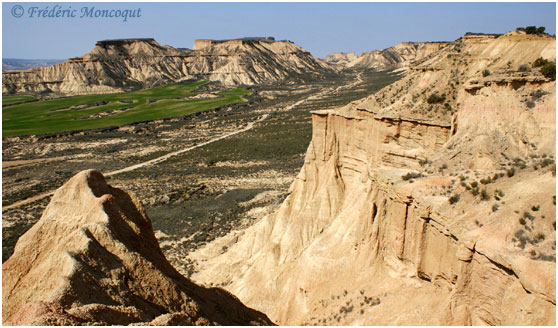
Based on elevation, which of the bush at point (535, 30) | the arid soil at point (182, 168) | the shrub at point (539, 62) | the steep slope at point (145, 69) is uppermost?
the steep slope at point (145, 69)

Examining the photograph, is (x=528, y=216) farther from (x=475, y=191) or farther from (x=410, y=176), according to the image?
(x=410, y=176)

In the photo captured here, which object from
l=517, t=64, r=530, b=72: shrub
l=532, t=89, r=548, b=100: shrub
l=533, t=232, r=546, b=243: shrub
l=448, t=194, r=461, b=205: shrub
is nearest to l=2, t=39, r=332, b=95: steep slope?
l=517, t=64, r=530, b=72: shrub

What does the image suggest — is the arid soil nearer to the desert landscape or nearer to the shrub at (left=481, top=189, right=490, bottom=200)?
the desert landscape

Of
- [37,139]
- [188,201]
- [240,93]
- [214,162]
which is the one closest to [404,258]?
[188,201]

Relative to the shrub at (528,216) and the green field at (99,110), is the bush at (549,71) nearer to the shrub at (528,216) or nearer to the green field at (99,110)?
the shrub at (528,216)

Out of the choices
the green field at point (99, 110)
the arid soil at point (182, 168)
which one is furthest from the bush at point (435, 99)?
the green field at point (99, 110)

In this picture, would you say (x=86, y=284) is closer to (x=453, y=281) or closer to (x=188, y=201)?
(x=453, y=281)

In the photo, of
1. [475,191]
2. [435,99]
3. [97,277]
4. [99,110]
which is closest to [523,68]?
[435,99]
